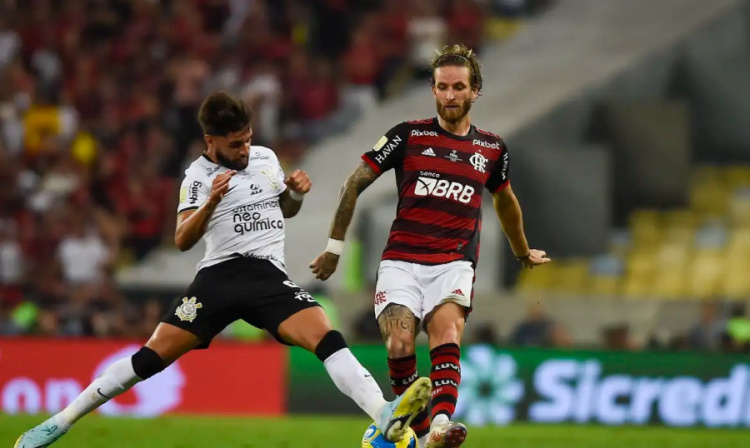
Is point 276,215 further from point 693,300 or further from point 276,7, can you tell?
point 276,7

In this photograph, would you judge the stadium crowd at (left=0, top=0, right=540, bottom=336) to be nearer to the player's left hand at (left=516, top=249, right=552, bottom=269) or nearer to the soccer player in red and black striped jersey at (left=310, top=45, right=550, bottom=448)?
the player's left hand at (left=516, top=249, right=552, bottom=269)

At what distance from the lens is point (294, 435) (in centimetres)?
1402

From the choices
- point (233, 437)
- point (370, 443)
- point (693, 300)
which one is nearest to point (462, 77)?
point (370, 443)

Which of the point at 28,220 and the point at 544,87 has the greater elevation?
the point at 544,87

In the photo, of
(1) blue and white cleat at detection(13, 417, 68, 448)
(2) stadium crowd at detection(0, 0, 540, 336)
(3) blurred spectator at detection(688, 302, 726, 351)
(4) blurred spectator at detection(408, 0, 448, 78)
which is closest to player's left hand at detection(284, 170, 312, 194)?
(1) blue and white cleat at detection(13, 417, 68, 448)

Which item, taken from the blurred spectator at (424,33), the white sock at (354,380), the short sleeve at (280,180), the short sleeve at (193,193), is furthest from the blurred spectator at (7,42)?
the white sock at (354,380)

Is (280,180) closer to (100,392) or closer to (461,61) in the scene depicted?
(461,61)

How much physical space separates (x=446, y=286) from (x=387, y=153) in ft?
3.19

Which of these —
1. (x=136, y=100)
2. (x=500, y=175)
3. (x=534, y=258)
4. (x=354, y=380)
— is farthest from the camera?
(x=136, y=100)

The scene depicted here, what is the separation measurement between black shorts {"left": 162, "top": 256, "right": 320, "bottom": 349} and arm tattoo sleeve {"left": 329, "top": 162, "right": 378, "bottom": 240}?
0.49 metres

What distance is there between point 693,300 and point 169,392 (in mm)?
7664

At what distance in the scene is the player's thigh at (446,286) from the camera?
9.49 meters

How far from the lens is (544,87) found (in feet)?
81.9

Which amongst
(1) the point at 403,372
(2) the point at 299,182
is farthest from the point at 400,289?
(2) the point at 299,182
